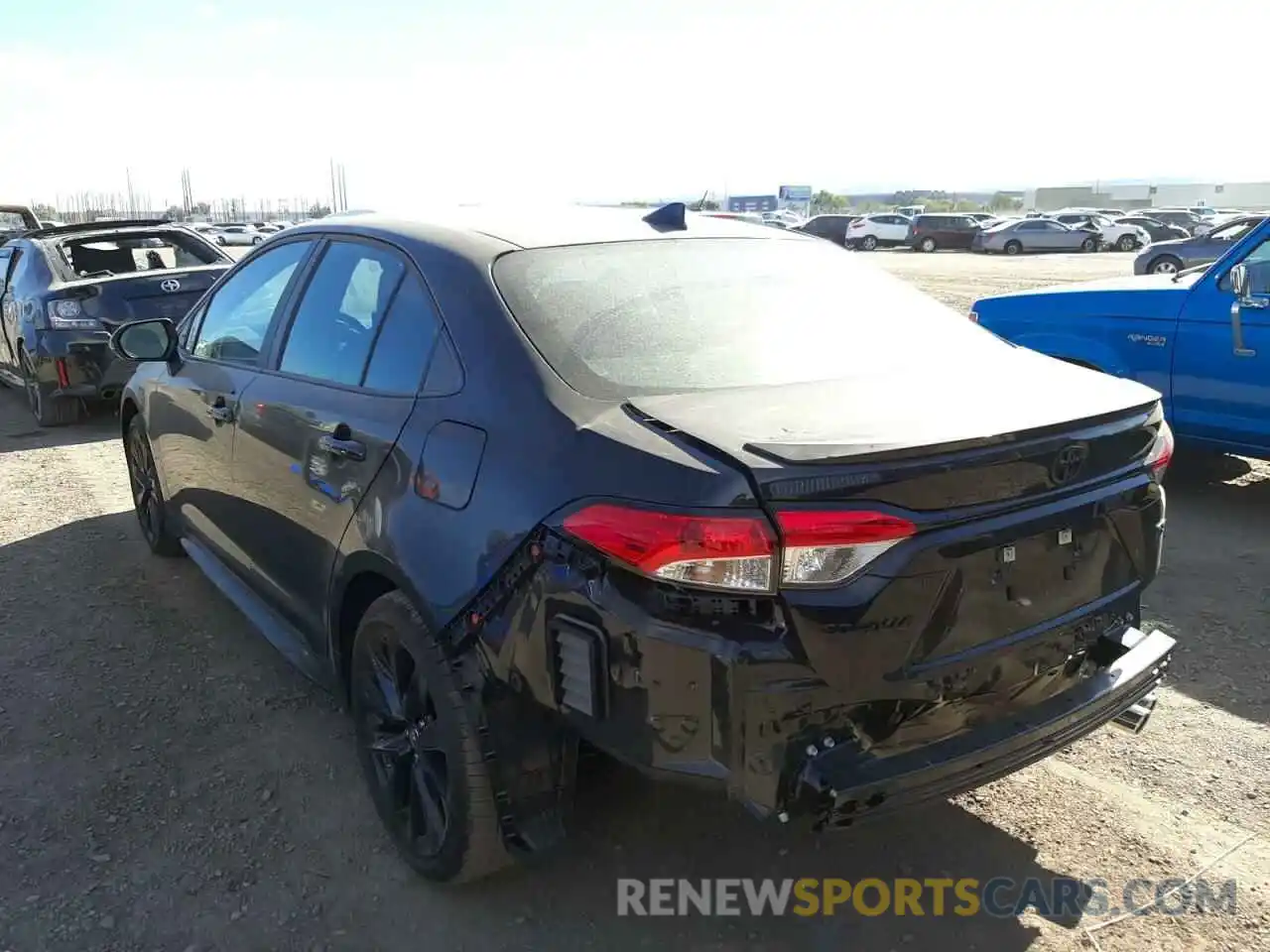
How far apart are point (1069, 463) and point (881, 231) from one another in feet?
139

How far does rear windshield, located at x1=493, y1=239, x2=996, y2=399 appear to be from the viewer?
99.4 inches

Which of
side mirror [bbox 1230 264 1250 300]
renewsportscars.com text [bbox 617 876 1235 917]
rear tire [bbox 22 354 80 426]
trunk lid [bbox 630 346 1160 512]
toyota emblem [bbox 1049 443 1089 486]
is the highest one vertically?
side mirror [bbox 1230 264 1250 300]

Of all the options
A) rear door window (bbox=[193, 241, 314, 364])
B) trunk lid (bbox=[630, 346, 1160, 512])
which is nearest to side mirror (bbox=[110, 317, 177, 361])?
rear door window (bbox=[193, 241, 314, 364])

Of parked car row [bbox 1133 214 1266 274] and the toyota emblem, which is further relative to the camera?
parked car row [bbox 1133 214 1266 274]

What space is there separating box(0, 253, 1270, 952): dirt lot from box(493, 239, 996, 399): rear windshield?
134cm

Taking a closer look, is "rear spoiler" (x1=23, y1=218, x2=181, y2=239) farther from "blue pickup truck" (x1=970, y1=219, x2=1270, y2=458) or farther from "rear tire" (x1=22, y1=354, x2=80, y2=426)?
"blue pickup truck" (x1=970, y1=219, x2=1270, y2=458)

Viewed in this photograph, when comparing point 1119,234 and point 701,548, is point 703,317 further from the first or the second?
point 1119,234

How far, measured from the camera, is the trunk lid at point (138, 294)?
8.10m

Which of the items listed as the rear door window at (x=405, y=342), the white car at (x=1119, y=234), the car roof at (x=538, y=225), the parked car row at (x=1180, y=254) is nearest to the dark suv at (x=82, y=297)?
the car roof at (x=538, y=225)

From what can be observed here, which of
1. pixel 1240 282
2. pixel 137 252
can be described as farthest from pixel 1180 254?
pixel 137 252

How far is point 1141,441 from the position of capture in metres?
2.53

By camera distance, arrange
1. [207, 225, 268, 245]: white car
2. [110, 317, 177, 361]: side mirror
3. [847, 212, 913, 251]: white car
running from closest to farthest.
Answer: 1. [110, 317, 177, 361]: side mirror
2. [207, 225, 268, 245]: white car
3. [847, 212, 913, 251]: white car

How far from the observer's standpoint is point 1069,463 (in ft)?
7.58

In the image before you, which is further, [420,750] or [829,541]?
[420,750]
